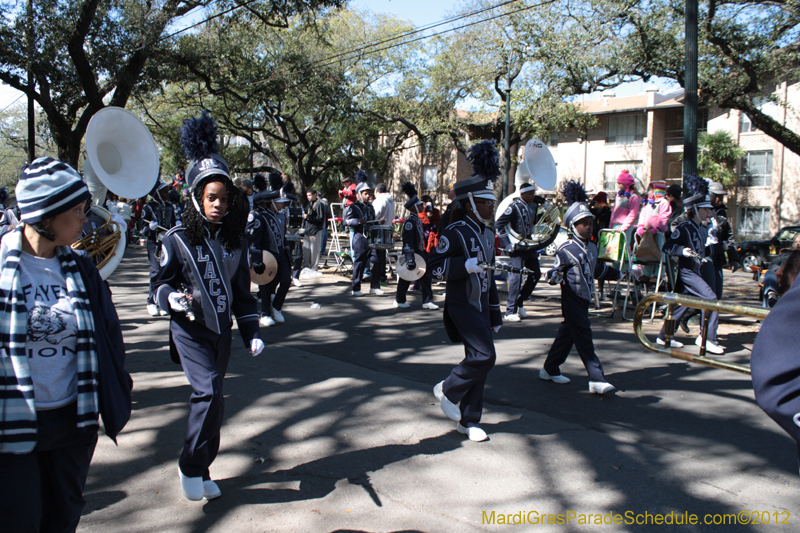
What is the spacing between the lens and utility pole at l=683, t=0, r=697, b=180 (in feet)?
29.0

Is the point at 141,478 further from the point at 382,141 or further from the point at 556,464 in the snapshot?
the point at 382,141

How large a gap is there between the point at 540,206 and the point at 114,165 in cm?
647

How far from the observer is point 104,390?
94.0 inches

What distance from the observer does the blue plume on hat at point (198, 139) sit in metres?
3.81

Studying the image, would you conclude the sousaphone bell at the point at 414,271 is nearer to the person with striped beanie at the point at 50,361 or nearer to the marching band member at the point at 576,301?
the marching band member at the point at 576,301

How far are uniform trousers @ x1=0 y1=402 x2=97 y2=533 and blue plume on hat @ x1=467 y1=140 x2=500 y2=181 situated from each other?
355 centimetres

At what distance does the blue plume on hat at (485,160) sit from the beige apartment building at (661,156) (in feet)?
81.3

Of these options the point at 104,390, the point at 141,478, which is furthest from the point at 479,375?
the point at 104,390

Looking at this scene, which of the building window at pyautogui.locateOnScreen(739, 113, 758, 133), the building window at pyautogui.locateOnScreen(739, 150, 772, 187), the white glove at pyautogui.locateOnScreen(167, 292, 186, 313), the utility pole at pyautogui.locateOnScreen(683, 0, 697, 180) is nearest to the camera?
the white glove at pyautogui.locateOnScreen(167, 292, 186, 313)

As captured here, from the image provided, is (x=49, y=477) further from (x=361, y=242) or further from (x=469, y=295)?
(x=361, y=242)

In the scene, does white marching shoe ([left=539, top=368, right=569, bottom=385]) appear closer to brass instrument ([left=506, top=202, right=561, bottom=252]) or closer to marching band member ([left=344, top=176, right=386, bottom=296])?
brass instrument ([left=506, top=202, right=561, bottom=252])

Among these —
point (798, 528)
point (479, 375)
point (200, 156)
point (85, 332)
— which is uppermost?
point (200, 156)

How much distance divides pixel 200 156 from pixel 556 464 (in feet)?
10.1

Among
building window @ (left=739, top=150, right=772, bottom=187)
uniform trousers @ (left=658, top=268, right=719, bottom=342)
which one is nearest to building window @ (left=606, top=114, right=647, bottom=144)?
building window @ (left=739, top=150, right=772, bottom=187)
